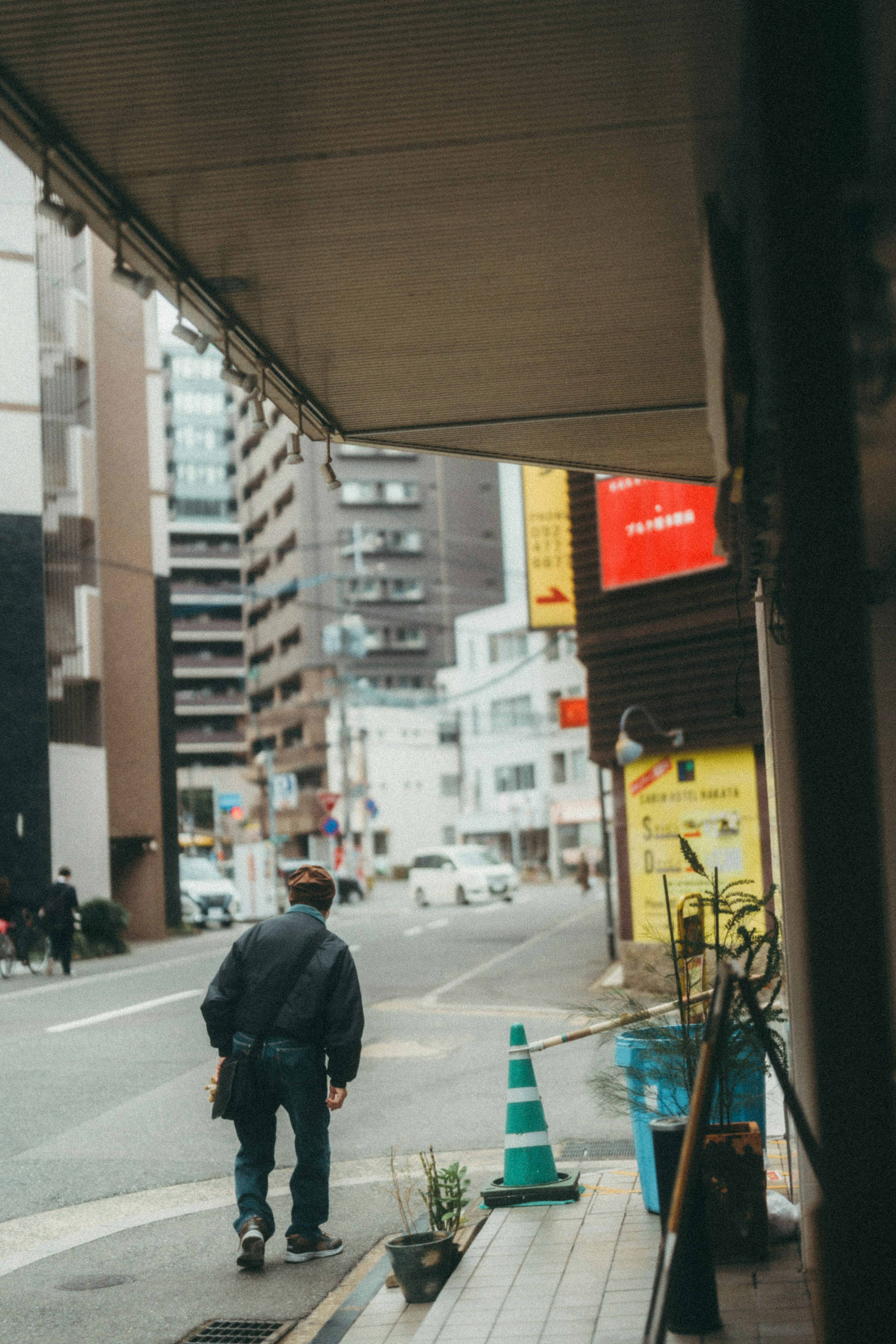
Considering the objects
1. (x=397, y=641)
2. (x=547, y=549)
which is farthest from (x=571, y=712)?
(x=397, y=641)

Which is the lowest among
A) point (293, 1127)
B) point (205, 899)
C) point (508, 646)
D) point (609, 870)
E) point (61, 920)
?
point (205, 899)

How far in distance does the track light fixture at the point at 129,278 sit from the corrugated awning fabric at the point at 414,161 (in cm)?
9

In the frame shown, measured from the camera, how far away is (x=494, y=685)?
3231 inches

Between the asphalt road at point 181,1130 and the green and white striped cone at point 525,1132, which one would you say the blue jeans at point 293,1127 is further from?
the green and white striped cone at point 525,1132

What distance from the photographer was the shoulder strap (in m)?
6.26

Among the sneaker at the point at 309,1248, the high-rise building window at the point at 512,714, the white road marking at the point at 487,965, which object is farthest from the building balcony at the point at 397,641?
the sneaker at the point at 309,1248

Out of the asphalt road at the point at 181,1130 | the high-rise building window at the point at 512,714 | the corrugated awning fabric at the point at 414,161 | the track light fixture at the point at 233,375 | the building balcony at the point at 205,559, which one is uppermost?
the building balcony at the point at 205,559

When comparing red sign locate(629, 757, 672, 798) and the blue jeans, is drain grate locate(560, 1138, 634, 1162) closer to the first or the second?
the blue jeans

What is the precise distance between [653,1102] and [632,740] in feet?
37.9

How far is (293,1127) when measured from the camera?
6.40 metres

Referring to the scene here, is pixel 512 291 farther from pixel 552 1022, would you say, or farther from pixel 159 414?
pixel 159 414

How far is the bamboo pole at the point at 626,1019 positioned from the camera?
6023mm

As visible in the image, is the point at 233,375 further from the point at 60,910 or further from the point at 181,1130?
the point at 60,910

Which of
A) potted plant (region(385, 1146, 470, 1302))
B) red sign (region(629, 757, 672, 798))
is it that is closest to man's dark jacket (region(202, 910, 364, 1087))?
potted plant (region(385, 1146, 470, 1302))
